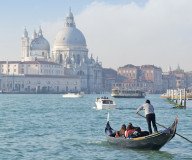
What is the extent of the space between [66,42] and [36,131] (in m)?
138

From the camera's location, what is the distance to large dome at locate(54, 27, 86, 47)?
164m

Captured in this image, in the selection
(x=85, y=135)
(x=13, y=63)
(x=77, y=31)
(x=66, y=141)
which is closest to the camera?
(x=66, y=141)

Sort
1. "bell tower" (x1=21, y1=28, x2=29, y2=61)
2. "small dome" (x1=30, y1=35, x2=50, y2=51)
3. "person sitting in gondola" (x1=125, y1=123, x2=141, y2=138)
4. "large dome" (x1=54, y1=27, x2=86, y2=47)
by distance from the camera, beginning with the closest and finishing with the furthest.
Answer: "person sitting in gondola" (x1=125, y1=123, x2=141, y2=138) → "large dome" (x1=54, y1=27, x2=86, y2=47) → "small dome" (x1=30, y1=35, x2=50, y2=51) → "bell tower" (x1=21, y1=28, x2=29, y2=61)

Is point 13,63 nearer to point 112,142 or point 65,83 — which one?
point 65,83

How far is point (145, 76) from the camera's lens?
7141 inches

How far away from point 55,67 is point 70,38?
8.47 meters

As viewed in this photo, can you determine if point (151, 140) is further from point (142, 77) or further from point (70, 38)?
point (142, 77)

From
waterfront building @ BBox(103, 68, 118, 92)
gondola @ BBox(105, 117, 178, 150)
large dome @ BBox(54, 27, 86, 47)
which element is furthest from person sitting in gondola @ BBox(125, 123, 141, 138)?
waterfront building @ BBox(103, 68, 118, 92)

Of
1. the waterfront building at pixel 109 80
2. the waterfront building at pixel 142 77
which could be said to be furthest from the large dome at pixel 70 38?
the waterfront building at pixel 142 77

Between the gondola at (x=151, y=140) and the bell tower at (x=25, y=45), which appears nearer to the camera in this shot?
the gondola at (x=151, y=140)

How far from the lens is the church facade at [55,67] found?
6014 inches

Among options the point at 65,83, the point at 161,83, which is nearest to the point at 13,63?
the point at 65,83

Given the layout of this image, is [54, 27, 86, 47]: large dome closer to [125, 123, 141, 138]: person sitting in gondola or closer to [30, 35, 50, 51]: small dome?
[30, 35, 50, 51]: small dome

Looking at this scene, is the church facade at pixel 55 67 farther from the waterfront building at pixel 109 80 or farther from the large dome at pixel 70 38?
the waterfront building at pixel 109 80
